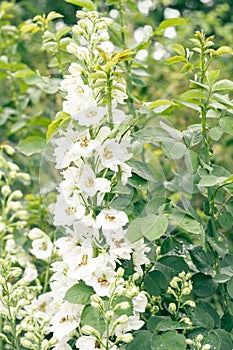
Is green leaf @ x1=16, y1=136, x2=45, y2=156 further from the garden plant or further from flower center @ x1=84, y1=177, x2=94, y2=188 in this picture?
flower center @ x1=84, y1=177, x2=94, y2=188

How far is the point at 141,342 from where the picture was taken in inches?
45.6

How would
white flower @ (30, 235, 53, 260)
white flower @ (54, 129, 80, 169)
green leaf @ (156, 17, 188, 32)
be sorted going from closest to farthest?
white flower @ (54, 129, 80, 169)
white flower @ (30, 235, 53, 260)
green leaf @ (156, 17, 188, 32)

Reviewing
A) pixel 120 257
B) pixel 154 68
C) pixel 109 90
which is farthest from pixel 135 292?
pixel 154 68

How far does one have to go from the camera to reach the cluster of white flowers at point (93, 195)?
3.64 feet

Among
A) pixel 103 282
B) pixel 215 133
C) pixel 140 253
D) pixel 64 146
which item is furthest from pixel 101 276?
pixel 215 133

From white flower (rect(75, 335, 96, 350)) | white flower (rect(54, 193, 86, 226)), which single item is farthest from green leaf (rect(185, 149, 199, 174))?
white flower (rect(75, 335, 96, 350))

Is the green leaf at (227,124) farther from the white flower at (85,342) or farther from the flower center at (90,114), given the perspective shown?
the white flower at (85,342)

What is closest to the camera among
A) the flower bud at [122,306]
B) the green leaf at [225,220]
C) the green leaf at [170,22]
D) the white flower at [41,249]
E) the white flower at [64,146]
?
the flower bud at [122,306]

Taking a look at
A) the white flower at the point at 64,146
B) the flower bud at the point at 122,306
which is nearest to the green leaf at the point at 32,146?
the white flower at the point at 64,146

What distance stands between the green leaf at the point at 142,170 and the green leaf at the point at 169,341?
247 mm

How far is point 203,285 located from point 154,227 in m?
0.22

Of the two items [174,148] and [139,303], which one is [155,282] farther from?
[174,148]

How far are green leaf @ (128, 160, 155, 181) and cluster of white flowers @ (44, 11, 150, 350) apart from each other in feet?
0.08

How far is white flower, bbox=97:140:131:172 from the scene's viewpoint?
1112 mm
